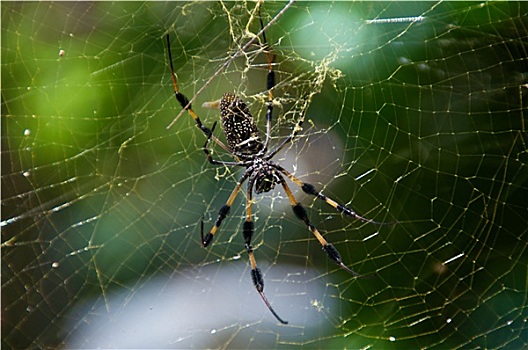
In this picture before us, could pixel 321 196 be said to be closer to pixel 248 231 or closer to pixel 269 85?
pixel 248 231

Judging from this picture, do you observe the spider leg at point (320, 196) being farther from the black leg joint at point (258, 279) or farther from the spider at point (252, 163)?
the black leg joint at point (258, 279)

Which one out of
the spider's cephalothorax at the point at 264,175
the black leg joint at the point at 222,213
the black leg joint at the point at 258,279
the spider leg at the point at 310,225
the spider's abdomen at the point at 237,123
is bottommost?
the black leg joint at the point at 258,279

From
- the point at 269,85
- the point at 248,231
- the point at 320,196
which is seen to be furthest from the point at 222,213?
the point at 269,85

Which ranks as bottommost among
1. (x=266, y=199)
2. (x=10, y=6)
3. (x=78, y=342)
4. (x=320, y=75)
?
(x=78, y=342)

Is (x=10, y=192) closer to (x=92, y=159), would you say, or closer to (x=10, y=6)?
(x=92, y=159)

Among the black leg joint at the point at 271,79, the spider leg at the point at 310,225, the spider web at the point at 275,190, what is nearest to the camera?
the spider web at the point at 275,190

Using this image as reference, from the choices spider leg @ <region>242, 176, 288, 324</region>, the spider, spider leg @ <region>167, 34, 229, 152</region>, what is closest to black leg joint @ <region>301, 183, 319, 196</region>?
the spider

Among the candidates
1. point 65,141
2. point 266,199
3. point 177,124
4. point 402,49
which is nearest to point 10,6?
point 65,141

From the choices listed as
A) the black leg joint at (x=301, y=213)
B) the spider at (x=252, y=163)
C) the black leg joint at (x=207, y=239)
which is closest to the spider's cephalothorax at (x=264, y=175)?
the spider at (x=252, y=163)
